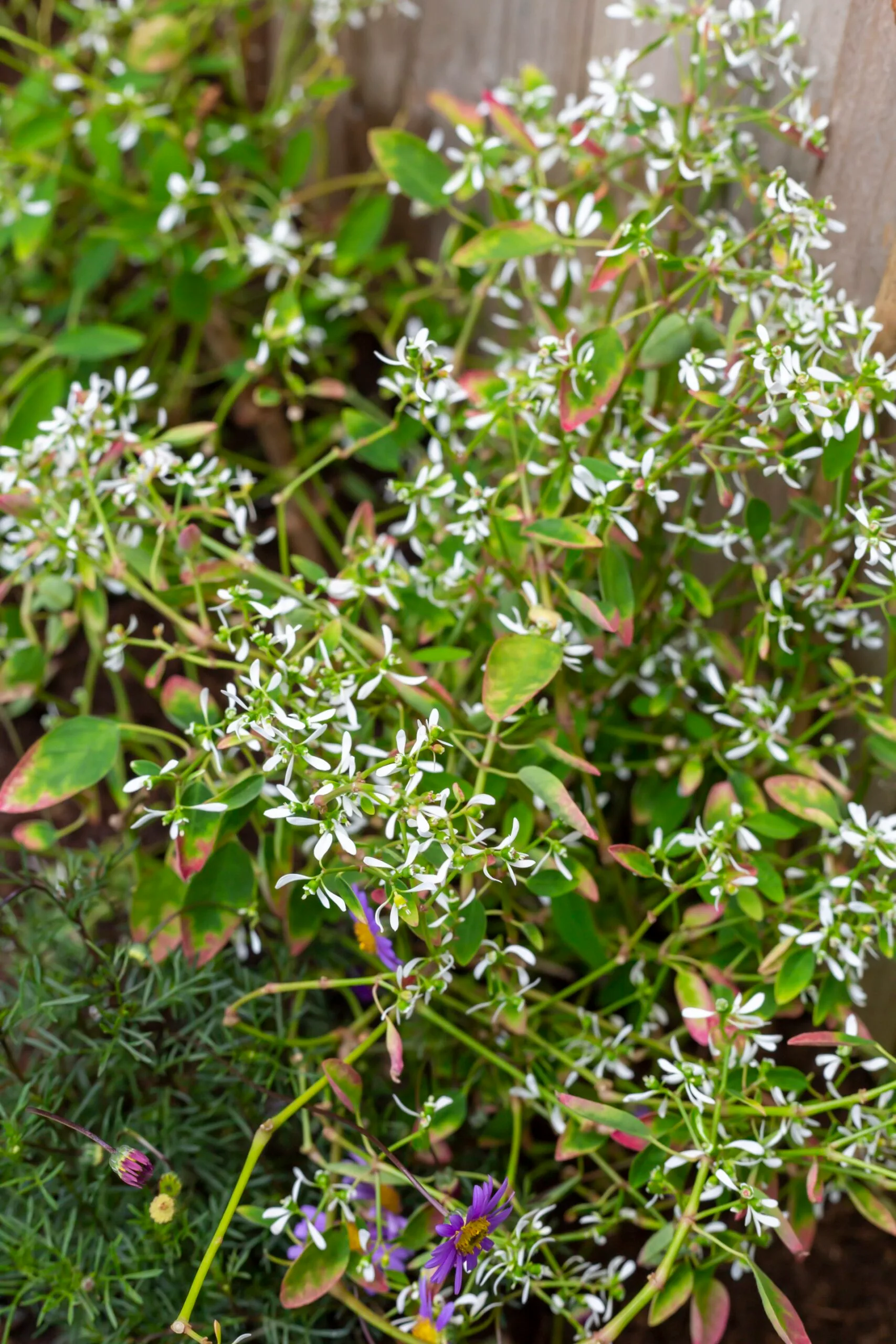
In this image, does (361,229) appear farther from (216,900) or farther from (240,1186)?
(240,1186)

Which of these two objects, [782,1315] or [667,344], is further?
[667,344]

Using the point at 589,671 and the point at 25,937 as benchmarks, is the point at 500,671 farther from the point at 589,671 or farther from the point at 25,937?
the point at 25,937

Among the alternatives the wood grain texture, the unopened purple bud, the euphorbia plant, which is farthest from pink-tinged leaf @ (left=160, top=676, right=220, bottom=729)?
the wood grain texture

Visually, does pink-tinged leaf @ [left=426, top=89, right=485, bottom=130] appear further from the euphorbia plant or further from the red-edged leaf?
the red-edged leaf

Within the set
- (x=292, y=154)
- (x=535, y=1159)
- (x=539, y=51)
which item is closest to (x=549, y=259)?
(x=539, y=51)

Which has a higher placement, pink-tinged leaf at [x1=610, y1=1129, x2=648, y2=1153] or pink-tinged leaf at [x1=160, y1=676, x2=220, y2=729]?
pink-tinged leaf at [x1=160, y1=676, x2=220, y2=729]

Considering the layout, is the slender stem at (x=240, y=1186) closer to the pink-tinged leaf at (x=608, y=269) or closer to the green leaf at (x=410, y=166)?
the pink-tinged leaf at (x=608, y=269)

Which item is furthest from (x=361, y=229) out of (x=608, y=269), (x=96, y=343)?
(x=608, y=269)
